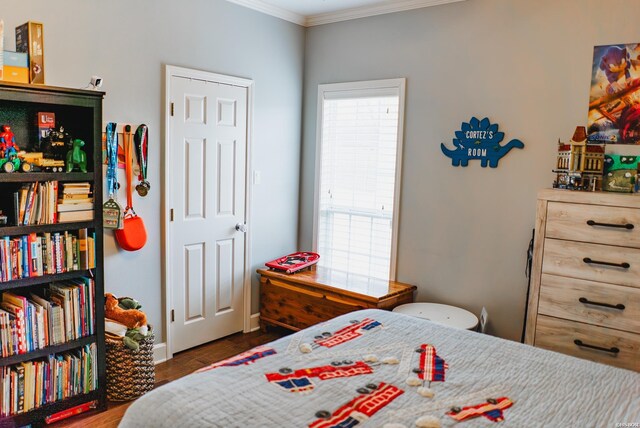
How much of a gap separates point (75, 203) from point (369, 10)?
263 centimetres

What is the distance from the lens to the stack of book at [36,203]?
8.29ft

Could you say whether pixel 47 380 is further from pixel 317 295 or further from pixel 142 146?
pixel 317 295

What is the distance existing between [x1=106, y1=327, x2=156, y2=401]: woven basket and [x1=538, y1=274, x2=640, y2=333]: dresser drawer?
2312 millimetres

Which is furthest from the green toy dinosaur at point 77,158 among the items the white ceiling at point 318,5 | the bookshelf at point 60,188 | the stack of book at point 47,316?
the white ceiling at point 318,5

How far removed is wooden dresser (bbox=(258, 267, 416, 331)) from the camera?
11.9 ft

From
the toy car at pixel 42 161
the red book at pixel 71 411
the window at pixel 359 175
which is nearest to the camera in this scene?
the toy car at pixel 42 161

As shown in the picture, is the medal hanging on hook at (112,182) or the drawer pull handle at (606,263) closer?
the drawer pull handle at (606,263)

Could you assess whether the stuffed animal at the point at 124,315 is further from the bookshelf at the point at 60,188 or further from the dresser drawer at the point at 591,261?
the dresser drawer at the point at 591,261

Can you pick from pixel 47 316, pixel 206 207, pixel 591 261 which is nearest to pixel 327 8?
pixel 206 207

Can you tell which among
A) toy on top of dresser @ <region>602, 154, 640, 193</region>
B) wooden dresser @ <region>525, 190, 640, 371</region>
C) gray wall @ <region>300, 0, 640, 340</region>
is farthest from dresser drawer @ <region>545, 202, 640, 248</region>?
gray wall @ <region>300, 0, 640, 340</region>

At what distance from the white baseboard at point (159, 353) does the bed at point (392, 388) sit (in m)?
Answer: 1.76

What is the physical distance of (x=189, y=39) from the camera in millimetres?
3510

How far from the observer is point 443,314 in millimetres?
3445

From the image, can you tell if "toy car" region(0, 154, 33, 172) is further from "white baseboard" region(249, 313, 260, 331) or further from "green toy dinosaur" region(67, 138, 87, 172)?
"white baseboard" region(249, 313, 260, 331)
